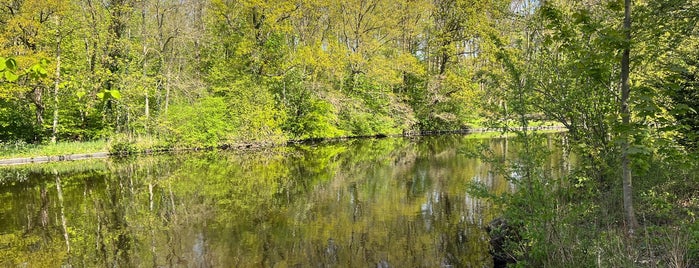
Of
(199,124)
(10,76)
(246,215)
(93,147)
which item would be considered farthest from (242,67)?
(10,76)

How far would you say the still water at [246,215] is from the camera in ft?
24.1

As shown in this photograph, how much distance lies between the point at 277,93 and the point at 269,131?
13.3 feet

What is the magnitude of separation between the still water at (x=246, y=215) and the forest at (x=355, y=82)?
180 cm

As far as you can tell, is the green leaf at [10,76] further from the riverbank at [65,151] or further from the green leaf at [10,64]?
the riverbank at [65,151]

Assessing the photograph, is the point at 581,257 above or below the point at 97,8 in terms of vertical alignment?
below

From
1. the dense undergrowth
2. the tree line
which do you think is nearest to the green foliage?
the tree line

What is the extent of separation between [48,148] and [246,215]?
15.2 m

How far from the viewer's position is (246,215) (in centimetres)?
998

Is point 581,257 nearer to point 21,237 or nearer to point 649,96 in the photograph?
point 649,96

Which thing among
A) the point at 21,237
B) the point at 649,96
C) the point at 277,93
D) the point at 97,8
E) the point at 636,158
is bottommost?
the point at 21,237

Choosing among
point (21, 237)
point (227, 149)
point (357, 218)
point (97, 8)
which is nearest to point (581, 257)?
point (357, 218)

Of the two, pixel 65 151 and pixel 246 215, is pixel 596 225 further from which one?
pixel 65 151

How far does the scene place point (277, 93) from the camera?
94.5 ft

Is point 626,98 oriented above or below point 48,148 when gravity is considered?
above
